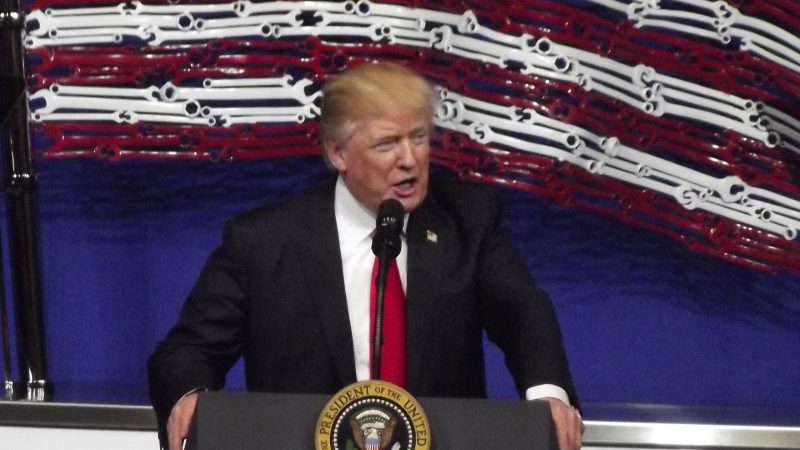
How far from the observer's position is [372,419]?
4.89 feet

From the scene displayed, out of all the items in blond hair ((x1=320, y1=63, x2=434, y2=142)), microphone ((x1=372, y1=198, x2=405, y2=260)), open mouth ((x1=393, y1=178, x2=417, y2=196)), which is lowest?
open mouth ((x1=393, y1=178, x2=417, y2=196))

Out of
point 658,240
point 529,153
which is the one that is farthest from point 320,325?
point 658,240

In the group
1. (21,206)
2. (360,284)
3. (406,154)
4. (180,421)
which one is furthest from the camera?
(21,206)

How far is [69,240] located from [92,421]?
0.43m

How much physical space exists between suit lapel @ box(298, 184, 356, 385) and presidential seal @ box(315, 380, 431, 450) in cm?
50

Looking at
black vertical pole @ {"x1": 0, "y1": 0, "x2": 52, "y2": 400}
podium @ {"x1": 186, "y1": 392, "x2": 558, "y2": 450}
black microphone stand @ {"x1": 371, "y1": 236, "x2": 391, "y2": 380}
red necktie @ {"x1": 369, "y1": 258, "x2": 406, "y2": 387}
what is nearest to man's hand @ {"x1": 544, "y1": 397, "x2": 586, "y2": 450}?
podium @ {"x1": 186, "y1": 392, "x2": 558, "y2": 450}

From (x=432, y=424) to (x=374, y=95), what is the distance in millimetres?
617

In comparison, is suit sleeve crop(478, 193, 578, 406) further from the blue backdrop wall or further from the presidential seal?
the blue backdrop wall

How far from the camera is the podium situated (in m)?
1.52

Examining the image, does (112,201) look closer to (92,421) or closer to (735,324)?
(92,421)

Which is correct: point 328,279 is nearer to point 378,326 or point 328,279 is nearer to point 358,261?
point 358,261

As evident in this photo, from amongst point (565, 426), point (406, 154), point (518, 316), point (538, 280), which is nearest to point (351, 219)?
point (406, 154)

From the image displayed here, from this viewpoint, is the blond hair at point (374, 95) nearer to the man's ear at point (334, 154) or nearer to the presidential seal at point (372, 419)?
the man's ear at point (334, 154)

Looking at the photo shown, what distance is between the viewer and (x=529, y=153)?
265 centimetres
